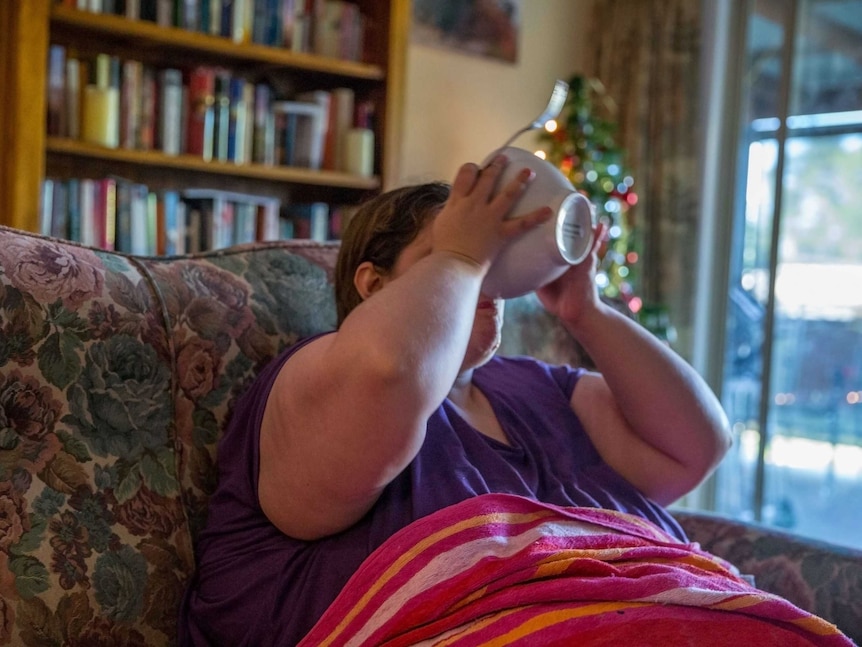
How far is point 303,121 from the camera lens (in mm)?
2996

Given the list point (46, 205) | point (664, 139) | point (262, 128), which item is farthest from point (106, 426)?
point (664, 139)

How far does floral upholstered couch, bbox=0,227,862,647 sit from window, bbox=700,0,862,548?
8.11 feet

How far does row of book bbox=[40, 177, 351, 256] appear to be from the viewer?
8.45 ft

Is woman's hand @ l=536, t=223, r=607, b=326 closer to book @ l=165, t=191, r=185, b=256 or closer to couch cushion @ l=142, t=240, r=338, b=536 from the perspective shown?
couch cushion @ l=142, t=240, r=338, b=536

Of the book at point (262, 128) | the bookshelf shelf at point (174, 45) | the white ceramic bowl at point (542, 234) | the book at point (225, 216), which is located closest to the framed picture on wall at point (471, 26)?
the bookshelf shelf at point (174, 45)

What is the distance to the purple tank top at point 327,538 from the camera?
1.04 meters

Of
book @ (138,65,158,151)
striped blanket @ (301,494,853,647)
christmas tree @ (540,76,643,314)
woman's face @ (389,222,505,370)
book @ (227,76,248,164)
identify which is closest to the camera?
striped blanket @ (301,494,853,647)

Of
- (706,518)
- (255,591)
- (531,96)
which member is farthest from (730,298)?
(255,591)

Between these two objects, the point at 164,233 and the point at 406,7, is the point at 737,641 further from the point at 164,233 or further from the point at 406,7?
the point at 406,7

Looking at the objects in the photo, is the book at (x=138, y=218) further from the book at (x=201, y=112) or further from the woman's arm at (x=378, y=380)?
the woman's arm at (x=378, y=380)

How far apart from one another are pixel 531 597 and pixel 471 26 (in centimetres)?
304

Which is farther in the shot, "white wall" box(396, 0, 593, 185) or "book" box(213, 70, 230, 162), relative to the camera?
"white wall" box(396, 0, 593, 185)

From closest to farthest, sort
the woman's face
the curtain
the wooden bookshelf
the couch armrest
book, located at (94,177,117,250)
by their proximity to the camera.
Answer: the woman's face
the couch armrest
the wooden bookshelf
book, located at (94,177,117,250)
the curtain

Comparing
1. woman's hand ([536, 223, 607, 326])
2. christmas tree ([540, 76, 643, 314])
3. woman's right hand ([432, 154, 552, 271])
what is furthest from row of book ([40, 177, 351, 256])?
woman's right hand ([432, 154, 552, 271])
